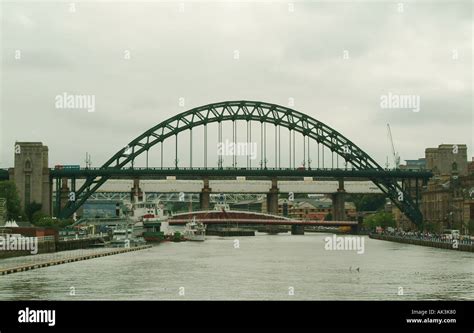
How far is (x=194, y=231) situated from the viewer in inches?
5354

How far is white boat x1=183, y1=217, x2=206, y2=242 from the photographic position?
428 feet

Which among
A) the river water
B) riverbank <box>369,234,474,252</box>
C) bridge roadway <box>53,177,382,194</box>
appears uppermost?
bridge roadway <box>53,177,382,194</box>

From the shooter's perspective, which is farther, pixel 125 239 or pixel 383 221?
pixel 383 221

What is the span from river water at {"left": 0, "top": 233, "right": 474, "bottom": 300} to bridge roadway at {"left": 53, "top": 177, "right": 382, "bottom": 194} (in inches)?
2702

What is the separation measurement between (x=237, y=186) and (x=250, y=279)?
101 m

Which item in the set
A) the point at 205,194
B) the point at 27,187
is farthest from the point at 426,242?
the point at 205,194

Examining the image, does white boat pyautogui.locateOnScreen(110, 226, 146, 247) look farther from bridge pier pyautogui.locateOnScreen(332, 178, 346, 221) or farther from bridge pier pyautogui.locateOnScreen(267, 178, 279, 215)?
bridge pier pyautogui.locateOnScreen(332, 178, 346, 221)

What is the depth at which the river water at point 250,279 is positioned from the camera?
4659 centimetres

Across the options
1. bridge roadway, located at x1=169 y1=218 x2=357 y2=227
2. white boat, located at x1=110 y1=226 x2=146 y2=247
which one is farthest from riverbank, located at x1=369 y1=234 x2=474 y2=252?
white boat, located at x1=110 y1=226 x2=146 y2=247

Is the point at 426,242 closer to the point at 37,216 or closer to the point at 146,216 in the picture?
the point at 146,216

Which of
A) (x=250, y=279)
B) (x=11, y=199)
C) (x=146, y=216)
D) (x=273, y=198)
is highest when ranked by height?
(x=273, y=198)
